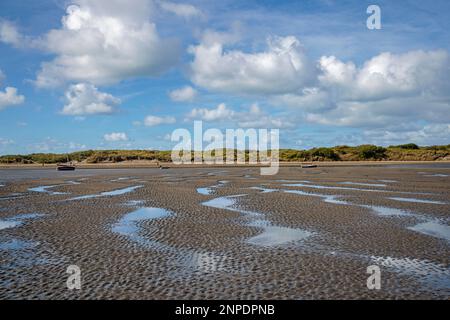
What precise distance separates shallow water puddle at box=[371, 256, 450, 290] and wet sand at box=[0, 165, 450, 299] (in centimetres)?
2

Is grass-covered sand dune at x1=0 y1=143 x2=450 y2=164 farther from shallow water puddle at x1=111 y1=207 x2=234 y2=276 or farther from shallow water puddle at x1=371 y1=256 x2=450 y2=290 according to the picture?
shallow water puddle at x1=371 y1=256 x2=450 y2=290

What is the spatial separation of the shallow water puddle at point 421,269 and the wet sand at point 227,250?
0.02m

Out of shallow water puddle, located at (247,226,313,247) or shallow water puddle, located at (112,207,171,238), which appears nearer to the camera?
shallow water puddle, located at (247,226,313,247)

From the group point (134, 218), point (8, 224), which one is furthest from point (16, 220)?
point (134, 218)

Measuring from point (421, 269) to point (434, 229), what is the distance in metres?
4.79

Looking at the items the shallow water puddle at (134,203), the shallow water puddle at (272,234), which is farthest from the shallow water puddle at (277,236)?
the shallow water puddle at (134,203)

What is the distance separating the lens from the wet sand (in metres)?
7.21

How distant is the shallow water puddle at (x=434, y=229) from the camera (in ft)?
37.9

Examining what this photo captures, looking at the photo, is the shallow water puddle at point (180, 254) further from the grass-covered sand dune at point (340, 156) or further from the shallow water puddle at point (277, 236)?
the grass-covered sand dune at point (340, 156)

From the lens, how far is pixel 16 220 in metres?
14.6

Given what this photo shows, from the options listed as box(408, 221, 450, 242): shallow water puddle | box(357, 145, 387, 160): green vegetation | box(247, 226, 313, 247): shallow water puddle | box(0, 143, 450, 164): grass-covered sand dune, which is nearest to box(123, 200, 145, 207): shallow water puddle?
box(247, 226, 313, 247): shallow water puddle

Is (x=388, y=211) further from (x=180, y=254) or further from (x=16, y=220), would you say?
(x=16, y=220)
